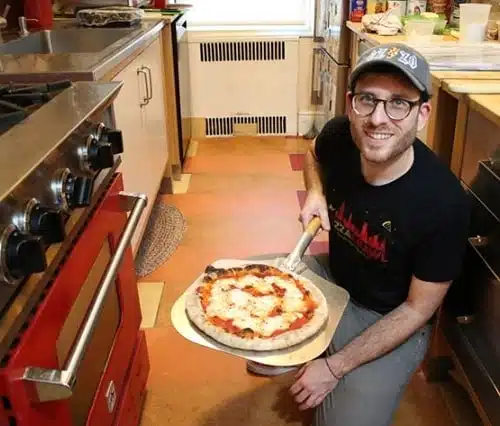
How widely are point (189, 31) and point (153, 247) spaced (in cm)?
185

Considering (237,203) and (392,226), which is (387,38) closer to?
(237,203)

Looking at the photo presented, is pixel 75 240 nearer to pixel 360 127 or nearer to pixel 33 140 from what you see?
pixel 33 140

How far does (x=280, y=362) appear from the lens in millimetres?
1035

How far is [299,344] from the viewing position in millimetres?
1069

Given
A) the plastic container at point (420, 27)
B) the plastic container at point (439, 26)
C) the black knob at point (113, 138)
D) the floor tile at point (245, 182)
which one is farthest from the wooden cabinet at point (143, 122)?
the plastic container at point (439, 26)

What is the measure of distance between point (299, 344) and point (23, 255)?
1.83 ft

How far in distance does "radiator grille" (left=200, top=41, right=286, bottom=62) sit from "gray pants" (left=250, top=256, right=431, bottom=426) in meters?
2.78

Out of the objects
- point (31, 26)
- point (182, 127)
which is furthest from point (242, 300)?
point (182, 127)

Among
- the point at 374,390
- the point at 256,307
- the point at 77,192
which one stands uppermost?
the point at 77,192

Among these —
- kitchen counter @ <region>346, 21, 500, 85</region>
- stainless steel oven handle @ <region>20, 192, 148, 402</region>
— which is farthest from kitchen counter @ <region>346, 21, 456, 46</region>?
stainless steel oven handle @ <region>20, 192, 148, 402</region>

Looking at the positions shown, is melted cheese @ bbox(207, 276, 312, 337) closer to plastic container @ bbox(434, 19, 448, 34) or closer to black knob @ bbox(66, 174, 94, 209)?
black knob @ bbox(66, 174, 94, 209)

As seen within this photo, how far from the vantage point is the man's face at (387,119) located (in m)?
1.11

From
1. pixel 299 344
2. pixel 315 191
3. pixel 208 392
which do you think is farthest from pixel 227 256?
pixel 299 344

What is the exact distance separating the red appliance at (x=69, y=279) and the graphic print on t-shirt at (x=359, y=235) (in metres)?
0.47
